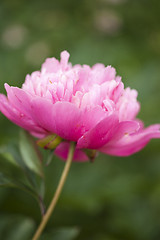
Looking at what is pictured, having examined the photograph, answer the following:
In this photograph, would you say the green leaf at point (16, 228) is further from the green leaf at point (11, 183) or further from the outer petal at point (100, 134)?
the outer petal at point (100, 134)

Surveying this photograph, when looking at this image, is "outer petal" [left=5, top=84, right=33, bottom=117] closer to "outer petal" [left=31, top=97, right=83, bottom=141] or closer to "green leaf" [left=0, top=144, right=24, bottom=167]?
"outer petal" [left=31, top=97, right=83, bottom=141]

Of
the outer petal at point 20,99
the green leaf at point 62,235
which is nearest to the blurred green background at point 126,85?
the green leaf at point 62,235

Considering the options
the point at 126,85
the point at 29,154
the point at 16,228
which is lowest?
the point at 16,228

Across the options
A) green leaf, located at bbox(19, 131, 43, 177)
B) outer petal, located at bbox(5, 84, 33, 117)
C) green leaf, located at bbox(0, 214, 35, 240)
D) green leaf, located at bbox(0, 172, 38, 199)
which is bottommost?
green leaf, located at bbox(0, 214, 35, 240)

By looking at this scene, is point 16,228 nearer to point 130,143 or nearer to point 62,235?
point 62,235

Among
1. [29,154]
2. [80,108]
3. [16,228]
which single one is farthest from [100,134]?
[16,228]

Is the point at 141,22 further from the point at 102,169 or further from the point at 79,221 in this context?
the point at 79,221

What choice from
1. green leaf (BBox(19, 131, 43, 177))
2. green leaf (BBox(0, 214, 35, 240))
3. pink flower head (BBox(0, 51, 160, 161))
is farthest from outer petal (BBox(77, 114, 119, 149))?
green leaf (BBox(0, 214, 35, 240))

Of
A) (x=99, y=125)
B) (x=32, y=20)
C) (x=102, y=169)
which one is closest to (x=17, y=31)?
(x=32, y=20)
